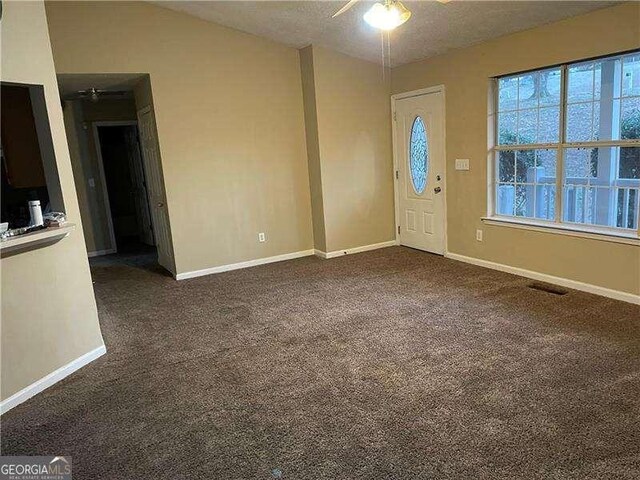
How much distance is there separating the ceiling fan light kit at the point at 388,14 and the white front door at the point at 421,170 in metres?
2.60

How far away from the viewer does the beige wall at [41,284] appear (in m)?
2.64

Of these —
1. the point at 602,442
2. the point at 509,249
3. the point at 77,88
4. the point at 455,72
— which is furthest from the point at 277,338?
the point at 77,88

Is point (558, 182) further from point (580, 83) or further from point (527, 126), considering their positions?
point (580, 83)

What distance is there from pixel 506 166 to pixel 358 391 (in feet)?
10.2

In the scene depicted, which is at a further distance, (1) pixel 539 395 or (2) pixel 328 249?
(2) pixel 328 249

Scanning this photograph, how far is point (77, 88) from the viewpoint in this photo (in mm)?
5328

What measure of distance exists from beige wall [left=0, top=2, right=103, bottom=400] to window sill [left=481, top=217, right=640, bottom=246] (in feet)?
12.6

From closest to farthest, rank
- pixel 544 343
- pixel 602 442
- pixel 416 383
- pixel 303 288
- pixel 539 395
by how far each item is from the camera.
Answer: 1. pixel 602 442
2. pixel 539 395
3. pixel 416 383
4. pixel 544 343
5. pixel 303 288

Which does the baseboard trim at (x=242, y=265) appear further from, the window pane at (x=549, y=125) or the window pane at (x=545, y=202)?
the window pane at (x=549, y=125)

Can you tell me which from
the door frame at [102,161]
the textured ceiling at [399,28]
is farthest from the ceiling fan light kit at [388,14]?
the door frame at [102,161]

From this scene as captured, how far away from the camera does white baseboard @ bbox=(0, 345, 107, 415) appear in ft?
8.66

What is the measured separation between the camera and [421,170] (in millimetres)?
5586

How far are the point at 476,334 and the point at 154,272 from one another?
4.02m

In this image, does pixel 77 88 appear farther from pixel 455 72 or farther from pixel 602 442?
pixel 602 442
